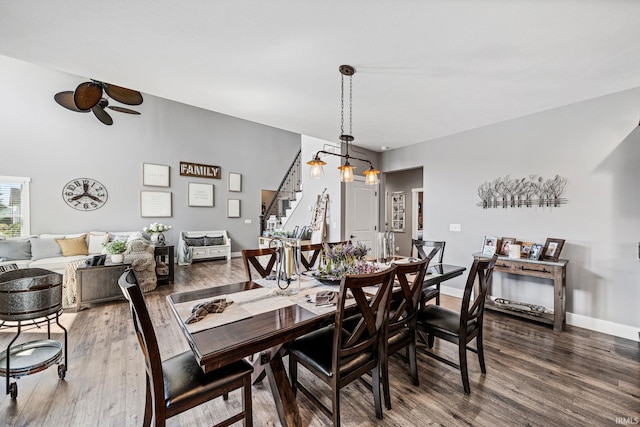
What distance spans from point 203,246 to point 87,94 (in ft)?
15.7

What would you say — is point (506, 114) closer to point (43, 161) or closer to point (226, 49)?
point (226, 49)

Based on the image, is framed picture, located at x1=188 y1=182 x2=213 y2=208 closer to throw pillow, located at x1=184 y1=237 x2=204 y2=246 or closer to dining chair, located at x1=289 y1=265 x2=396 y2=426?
throw pillow, located at x1=184 y1=237 x2=204 y2=246

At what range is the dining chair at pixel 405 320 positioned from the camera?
1776mm

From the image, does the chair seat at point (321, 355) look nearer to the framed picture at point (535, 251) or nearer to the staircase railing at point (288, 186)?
the framed picture at point (535, 251)

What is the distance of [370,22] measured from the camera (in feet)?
6.20

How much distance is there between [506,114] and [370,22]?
2814 mm

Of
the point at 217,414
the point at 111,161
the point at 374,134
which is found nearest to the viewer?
the point at 217,414

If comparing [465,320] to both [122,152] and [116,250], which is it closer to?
[116,250]

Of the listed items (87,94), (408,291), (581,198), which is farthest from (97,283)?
(581,198)

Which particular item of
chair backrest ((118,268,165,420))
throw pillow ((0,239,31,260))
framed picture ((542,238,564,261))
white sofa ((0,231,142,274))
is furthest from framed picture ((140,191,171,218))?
framed picture ((542,238,564,261))

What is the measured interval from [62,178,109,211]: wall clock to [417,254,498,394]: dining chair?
7527 millimetres

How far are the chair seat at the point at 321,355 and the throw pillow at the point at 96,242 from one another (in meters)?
5.93

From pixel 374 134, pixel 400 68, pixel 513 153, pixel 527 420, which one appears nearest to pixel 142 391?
pixel 527 420

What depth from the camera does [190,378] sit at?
54.6 inches
